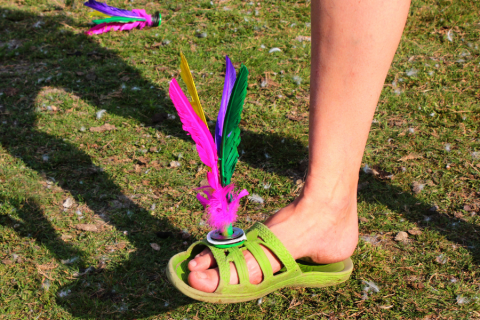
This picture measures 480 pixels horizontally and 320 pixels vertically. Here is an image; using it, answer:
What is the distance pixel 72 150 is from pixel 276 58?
8.00ft

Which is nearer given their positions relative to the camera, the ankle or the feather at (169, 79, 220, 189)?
the feather at (169, 79, 220, 189)

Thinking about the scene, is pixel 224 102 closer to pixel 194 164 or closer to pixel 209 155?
pixel 209 155

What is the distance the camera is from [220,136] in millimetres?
1966

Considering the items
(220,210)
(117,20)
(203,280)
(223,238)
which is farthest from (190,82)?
(117,20)

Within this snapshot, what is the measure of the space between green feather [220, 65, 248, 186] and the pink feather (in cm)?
4

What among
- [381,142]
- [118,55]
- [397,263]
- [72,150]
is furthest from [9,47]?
[397,263]

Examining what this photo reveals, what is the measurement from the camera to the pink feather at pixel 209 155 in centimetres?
190

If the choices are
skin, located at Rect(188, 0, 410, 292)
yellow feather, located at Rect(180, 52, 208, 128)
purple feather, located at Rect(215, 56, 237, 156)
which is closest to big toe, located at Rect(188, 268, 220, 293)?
skin, located at Rect(188, 0, 410, 292)

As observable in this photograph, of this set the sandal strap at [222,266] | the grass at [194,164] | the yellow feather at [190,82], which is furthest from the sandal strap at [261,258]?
the yellow feather at [190,82]

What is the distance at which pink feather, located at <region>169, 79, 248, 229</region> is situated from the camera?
74.9 inches

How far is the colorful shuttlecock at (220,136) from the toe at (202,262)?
139 millimetres

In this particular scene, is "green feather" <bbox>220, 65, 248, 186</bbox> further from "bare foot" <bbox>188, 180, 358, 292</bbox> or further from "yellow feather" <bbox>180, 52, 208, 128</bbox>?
"bare foot" <bbox>188, 180, 358, 292</bbox>

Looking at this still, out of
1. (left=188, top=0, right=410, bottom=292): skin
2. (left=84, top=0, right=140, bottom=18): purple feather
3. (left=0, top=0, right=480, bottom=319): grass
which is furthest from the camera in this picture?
(left=84, top=0, right=140, bottom=18): purple feather

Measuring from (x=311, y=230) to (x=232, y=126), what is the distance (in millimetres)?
654
